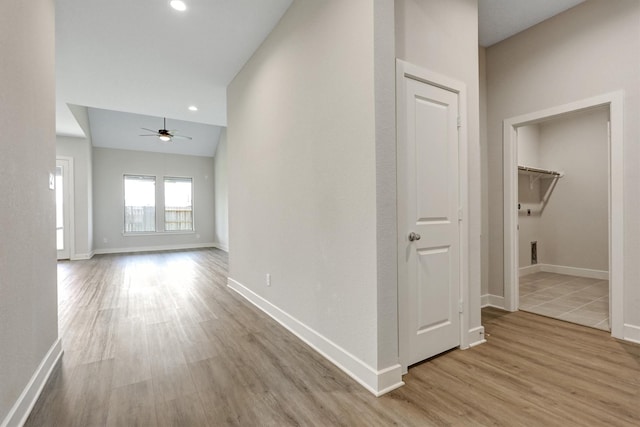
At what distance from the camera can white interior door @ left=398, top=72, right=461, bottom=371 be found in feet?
6.57

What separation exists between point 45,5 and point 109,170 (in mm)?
7749

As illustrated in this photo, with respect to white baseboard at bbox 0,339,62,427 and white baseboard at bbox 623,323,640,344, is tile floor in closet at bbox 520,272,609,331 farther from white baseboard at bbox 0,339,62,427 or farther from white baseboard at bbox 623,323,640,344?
white baseboard at bbox 0,339,62,427

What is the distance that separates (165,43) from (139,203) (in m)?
7.14

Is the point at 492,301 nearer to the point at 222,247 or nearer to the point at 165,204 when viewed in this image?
the point at 222,247

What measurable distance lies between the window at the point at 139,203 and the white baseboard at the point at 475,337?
9.42 meters

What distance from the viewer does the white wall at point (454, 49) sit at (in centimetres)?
212

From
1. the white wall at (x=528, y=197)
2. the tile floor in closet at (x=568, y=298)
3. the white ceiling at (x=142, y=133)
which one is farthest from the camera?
the white ceiling at (x=142, y=133)

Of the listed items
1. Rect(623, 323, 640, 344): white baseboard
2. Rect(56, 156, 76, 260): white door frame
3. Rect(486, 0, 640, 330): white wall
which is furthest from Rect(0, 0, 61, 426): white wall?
Rect(56, 156, 76, 260): white door frame

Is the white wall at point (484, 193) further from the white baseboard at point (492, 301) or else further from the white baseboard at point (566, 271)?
the white baseboard at point (566, 271)

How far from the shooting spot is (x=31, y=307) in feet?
5.74

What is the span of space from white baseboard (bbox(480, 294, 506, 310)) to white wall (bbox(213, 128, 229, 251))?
6768 mm

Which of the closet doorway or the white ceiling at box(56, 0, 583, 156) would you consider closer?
the white ceiling at box(56, 0, 583, 156)

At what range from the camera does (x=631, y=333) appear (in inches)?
97.0

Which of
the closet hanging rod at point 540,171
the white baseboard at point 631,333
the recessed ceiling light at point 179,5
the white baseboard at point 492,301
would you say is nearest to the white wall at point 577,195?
the closet hanging rod at point 540,171
